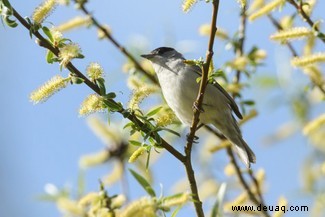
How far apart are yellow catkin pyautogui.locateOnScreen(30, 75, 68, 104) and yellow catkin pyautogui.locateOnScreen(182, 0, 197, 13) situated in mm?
687

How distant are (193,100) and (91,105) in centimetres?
282

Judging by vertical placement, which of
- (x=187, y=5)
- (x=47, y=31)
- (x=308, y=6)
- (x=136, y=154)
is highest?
(x=308, y=6)

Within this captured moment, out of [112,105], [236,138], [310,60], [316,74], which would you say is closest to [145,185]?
[112,105]

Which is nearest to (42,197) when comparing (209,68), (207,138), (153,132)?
(153,132)

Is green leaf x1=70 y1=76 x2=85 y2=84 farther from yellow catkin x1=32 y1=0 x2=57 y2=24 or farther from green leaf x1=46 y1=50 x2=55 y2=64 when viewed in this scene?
yellow catkin x1=32 y1=0 x2=57 y2=24

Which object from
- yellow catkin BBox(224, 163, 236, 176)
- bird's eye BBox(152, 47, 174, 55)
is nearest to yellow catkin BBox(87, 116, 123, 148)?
yellow catkin BBox(224, 163, 236, 176)

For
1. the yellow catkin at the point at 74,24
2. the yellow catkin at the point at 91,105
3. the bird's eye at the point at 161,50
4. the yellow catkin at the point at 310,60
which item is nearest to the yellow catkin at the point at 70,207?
the yellow catkin at the point at 91,105

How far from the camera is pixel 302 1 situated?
4418mm

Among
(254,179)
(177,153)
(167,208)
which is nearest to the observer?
(167,208)

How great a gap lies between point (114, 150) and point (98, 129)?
245 mm

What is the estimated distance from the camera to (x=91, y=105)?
9.84 ft

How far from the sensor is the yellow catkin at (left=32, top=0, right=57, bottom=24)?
9.78 ft

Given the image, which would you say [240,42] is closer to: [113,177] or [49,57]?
[113,177]

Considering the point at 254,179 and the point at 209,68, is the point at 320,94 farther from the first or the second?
the point at 209,68
